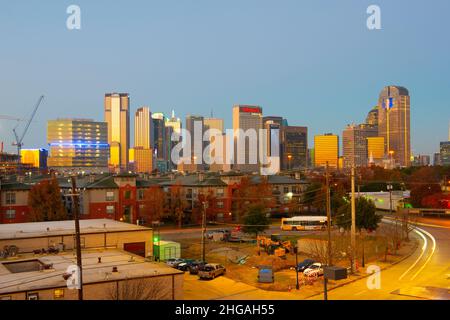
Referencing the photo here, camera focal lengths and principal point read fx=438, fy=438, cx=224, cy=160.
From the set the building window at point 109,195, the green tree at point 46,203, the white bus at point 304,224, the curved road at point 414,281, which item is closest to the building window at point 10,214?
the green tree at point 46,203

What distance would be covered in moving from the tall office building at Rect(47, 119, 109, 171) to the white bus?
491ft

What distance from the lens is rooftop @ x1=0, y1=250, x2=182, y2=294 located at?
1530cm

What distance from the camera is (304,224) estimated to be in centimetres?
4731

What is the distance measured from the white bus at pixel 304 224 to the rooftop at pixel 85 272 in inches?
1106

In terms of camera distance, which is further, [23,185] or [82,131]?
[82,131]

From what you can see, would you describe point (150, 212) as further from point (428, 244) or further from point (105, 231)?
point (428, 244)

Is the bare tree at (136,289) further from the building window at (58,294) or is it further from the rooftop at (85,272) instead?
the building window at (58,294)

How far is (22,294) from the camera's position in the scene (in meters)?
14.5

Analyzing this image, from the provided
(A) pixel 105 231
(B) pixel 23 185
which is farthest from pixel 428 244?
(B) pixel 23 185

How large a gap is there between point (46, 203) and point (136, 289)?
30.4 m

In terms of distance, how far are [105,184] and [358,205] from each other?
27.2 metres

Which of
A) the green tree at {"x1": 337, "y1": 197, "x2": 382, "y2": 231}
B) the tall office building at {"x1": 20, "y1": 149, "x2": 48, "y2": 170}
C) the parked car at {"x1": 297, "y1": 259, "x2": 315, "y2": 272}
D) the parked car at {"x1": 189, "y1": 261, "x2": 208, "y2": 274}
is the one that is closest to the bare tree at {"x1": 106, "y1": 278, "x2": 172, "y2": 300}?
the parked car at {"x1": 189, "y1": 261, "x2": 208, "y2": 274}
